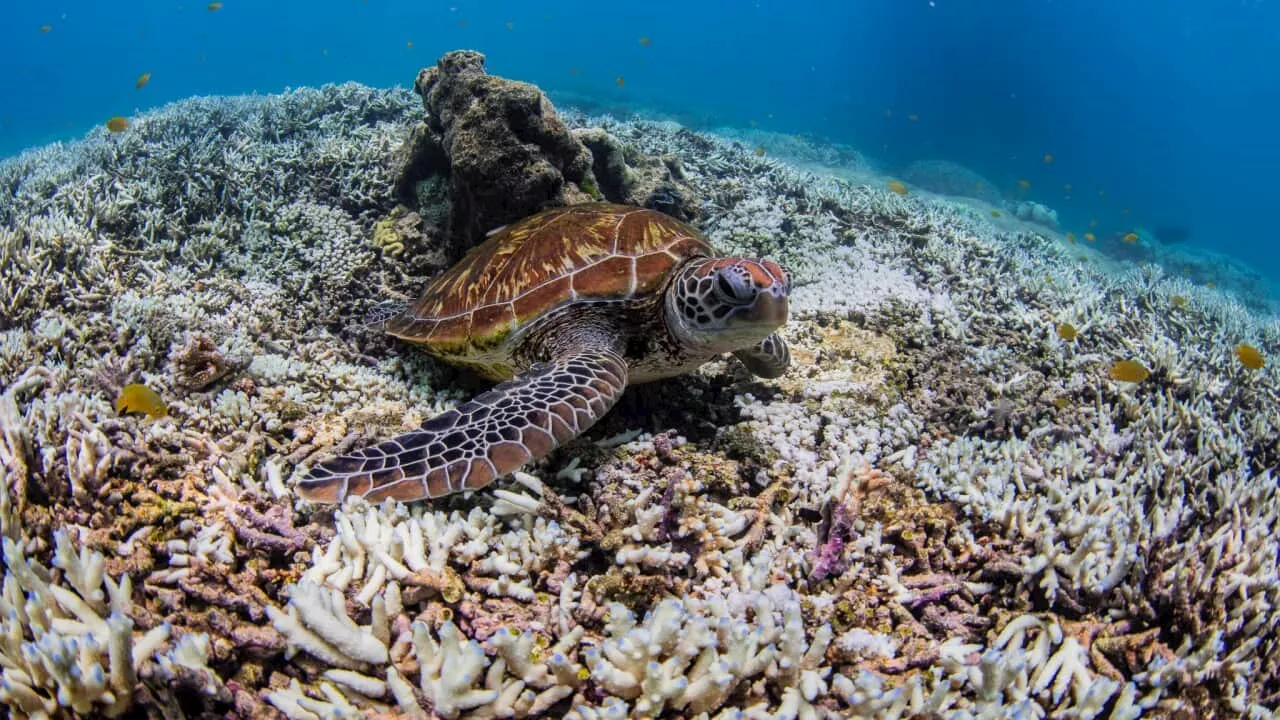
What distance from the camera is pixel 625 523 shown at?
6.89 feet

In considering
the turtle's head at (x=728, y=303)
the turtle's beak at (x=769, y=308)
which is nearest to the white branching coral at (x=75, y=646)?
the turtle's head at (x=728, y=303)

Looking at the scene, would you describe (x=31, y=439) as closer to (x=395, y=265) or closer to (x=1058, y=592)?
(x=395, y=265)

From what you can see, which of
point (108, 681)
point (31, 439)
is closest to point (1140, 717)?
point (108, 681)

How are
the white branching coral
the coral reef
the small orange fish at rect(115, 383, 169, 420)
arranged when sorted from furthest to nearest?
the small orange fish at rect(115, 383, 169, 420), the coral reef, the white branching coral

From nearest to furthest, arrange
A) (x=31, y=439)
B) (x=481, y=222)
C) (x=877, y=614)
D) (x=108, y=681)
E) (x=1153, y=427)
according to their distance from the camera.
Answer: (x=108, y=681) < (x=877, y=614) < (x=31, y=439) < (x=1153, y=427) < (x=481, y=222)

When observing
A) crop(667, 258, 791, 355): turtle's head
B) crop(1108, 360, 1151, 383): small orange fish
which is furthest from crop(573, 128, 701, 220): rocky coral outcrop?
crop(1108, 360, 1151, 383): small orange fish

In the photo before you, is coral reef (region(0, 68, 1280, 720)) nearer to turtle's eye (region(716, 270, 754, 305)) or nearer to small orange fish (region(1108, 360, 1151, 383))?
small orange fish (region(1108, 360, 1151, 383))

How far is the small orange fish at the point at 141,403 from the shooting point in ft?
7.72

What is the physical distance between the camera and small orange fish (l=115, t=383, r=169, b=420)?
2.35 metres

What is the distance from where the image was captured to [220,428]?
2.49 metres

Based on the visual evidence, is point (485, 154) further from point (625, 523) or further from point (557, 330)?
point (625, 523)

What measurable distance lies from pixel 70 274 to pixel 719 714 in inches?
185

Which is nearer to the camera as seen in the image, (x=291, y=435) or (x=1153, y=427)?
(x=291, y=435)

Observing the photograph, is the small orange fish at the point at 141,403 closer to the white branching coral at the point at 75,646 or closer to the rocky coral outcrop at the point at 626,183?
the white branching coral at the point at 75,646
